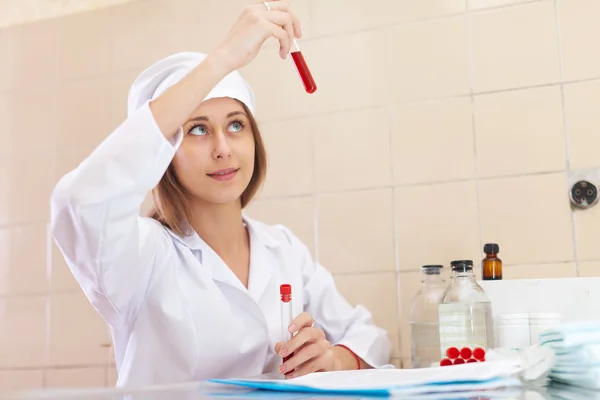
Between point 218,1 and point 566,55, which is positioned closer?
point 566,55

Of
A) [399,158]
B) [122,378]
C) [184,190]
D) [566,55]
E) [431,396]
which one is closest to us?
[431,396]

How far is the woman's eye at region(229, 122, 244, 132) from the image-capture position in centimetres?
144

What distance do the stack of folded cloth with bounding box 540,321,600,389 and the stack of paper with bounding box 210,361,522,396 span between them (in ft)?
0.16

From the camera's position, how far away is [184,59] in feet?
4.48

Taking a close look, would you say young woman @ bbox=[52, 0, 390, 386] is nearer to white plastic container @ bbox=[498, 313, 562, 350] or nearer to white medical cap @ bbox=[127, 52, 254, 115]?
white medical cap @ bbox=[127, 52, 254, 115]

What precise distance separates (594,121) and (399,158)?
1.39 ft

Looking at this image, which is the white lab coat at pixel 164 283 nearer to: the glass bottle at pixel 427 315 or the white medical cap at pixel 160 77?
the glass bottle at pixel 427 315

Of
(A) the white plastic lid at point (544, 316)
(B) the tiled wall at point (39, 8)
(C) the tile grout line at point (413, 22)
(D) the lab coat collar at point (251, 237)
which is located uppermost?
(B) the tiled wall at point (39, 8)

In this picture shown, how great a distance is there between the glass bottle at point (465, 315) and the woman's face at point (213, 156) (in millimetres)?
448

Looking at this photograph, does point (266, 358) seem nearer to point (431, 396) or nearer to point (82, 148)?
point (431, 396)

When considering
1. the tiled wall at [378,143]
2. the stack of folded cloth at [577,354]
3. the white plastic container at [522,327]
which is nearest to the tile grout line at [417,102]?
the tiled wall at [378,143]

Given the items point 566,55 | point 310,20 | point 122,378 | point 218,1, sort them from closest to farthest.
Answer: point 122,378
point 566,55
point 310,20
point 218,1

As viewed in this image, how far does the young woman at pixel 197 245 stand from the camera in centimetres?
106

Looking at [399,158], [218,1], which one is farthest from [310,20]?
[399,158]
